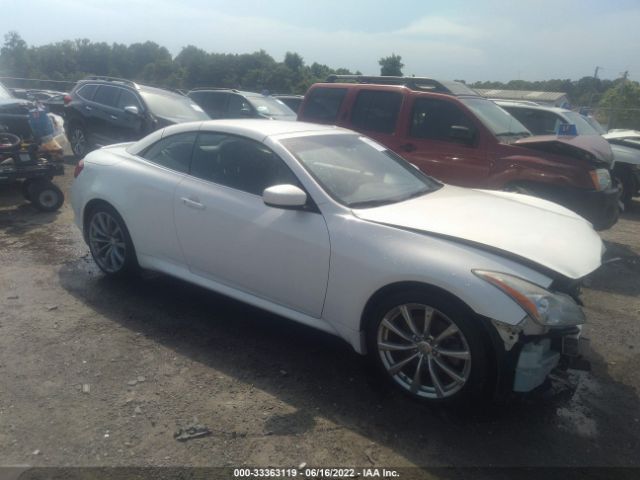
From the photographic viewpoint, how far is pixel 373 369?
349 centimetres

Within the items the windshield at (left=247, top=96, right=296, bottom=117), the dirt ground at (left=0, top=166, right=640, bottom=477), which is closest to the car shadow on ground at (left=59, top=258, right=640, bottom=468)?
the dirt ground at (left=0, top=166, right=640, bottom=477)

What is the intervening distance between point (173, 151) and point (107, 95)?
761 cm

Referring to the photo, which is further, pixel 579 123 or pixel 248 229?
pixel 579 123

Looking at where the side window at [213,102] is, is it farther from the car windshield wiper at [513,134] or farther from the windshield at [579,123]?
the car windshield wiper at [513,134]

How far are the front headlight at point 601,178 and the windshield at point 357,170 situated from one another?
103 inches

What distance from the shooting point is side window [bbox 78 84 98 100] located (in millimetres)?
11244

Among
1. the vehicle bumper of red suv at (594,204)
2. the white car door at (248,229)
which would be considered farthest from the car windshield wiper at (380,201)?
the vehicle bumper of red suv at (594,204)

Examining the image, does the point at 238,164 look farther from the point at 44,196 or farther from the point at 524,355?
the point at 44,196

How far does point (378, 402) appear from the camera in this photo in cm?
321

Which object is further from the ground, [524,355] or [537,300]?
[537,300]

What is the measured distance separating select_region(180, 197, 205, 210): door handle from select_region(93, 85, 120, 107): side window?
7759 mm

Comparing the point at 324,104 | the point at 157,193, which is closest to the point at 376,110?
the point at 324,104

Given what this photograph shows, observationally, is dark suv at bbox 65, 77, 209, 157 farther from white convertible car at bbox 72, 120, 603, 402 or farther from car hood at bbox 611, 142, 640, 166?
car hood at bbox 611, 142, 640, 166

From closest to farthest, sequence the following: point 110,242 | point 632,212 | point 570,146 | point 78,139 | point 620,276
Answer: point 110,242 → point 620,276 → point 570,146 → point 632,212 → point 78,139
